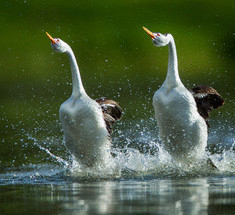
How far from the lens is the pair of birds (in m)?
11.5

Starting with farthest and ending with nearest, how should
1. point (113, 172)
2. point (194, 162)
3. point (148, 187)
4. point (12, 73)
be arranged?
point (12, 73) → point (194, 162) → point (113, 172) → point (148, 187)

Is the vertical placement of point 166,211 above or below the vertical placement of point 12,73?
below

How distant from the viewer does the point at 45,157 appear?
12.9m

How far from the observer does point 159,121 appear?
11844 millimetres

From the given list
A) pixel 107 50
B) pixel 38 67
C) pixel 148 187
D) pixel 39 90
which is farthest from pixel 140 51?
pixel 148 187

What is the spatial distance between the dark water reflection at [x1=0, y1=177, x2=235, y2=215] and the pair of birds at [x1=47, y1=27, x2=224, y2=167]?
1.65m

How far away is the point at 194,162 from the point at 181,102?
39.4 inches

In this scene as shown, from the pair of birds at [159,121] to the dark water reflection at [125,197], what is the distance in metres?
1.65

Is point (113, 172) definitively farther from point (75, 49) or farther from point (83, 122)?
point (75, 49)

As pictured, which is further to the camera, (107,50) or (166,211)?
(107,50)

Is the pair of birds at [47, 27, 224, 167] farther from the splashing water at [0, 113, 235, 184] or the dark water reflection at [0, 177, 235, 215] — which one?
the dark water reflection at [0, 177, 235, 215]

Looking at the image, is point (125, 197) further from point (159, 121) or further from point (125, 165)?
point (159, 121)

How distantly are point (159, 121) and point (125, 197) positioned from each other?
3475 millimetres

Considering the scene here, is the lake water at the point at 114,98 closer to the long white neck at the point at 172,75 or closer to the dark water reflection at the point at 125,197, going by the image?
the dark water reflection at the point at 125,197
